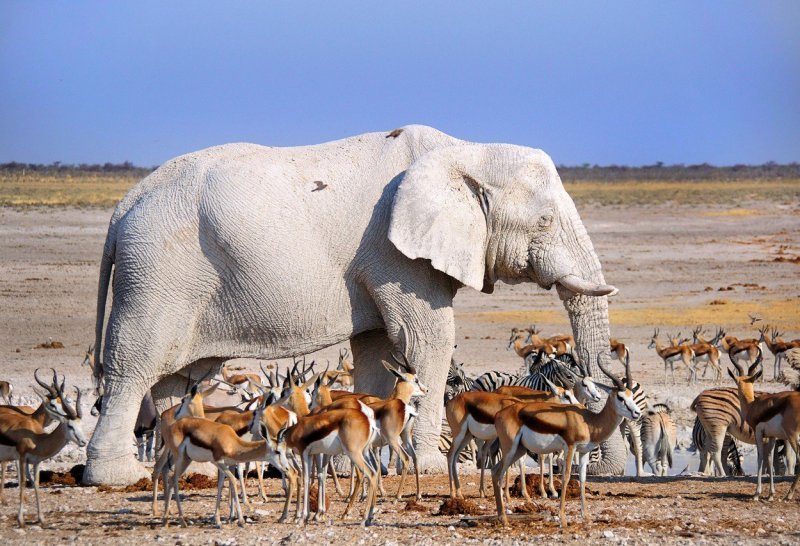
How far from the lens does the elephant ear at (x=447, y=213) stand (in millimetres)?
12359

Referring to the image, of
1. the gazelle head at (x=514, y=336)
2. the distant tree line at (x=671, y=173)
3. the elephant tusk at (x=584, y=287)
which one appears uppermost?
the distant tree line at (x=671, y=173)

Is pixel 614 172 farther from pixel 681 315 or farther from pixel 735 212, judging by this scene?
pixel 681 315

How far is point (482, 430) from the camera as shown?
11.2 meters

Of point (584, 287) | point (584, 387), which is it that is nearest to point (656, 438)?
point (584, 387)

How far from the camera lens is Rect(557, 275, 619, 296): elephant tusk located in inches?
496

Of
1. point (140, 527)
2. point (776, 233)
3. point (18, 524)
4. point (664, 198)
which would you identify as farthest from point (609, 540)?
point (664, 198)

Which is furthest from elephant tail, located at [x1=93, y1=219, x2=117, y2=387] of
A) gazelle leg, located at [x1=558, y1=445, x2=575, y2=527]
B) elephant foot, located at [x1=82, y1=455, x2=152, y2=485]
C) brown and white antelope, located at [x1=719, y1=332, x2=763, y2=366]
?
brown and white antelope, located at [x1=719, y1=332, x2=763, y2=366]

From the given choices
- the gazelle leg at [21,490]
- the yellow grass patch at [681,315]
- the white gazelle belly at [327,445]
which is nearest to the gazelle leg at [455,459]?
the white gazelle belly at [327,445]

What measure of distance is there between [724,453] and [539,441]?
20.6 feet

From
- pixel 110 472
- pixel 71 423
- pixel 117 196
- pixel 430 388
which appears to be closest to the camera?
pixel 71 423

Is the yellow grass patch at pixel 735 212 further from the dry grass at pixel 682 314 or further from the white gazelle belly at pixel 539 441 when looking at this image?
the white gazelle belly at pixel 539 441

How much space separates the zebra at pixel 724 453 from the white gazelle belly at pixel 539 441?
566 cm

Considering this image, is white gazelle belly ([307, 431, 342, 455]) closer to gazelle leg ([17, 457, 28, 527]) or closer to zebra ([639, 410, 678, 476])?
gazelle leg ([17, 457, 28, 527])

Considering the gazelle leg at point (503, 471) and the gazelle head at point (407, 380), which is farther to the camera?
the gazelle head at point (407, 380)
